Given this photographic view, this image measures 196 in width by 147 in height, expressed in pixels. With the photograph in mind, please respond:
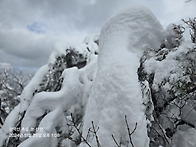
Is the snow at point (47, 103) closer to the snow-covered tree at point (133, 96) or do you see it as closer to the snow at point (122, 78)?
the snow-covered tree at point (133, 96)

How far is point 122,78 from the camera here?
90.4 inches

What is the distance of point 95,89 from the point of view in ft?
8.61

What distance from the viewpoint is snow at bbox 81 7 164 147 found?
210 cm

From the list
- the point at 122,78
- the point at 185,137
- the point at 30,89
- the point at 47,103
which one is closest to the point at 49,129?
the point at 47,103

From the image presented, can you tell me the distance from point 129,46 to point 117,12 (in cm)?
100

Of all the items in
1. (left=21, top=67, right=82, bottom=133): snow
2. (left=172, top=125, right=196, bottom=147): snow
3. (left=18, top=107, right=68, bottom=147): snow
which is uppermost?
(left=21, top=67, right=82, bottom=133): snow

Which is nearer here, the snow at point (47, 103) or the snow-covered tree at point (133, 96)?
the snow-covered tree at point (133, 96)

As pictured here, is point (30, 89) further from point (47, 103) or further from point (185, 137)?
point (185, 137)

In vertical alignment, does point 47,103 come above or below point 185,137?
above

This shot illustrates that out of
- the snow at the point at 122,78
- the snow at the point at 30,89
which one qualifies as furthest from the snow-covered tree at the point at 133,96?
the snow at the point at 30,89

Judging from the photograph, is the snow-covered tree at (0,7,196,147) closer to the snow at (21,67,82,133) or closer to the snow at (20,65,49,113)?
the snow at (21,67,82,133)

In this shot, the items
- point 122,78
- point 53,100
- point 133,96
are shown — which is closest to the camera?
point 133,96

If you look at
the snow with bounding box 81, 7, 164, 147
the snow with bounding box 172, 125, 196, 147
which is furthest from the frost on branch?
the snow with bounding box 172, 125, 196, 147

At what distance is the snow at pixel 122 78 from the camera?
6.89ft
